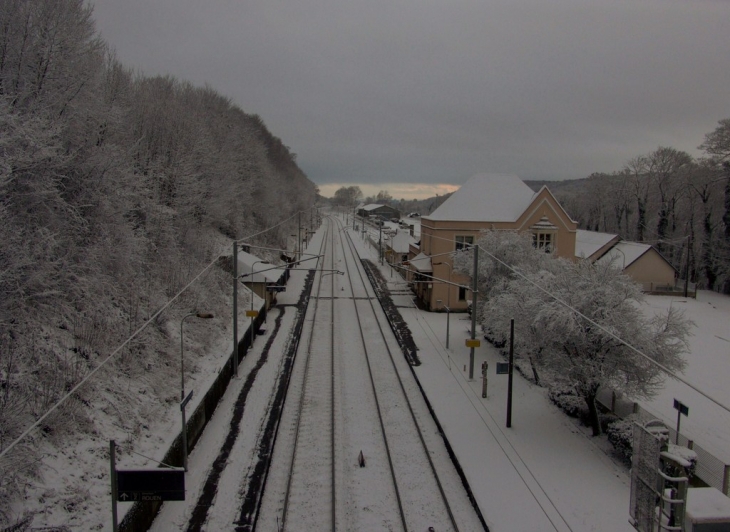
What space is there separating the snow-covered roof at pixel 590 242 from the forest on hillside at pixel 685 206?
609 centimetres

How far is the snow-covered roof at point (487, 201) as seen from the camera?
34812mm

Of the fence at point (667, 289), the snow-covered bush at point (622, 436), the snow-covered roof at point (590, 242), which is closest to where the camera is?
the snow-covered bush at point (622, 436)

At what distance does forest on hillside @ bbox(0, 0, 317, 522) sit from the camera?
10953 millimetres

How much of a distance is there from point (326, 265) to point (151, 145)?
2967cm

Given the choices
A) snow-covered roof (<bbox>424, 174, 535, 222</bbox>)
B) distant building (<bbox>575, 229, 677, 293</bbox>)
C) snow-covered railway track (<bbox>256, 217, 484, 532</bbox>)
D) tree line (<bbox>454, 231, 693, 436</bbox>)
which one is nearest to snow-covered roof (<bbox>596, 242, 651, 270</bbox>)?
distant building (<bbox>575, 229, 677, 293</bbox>)

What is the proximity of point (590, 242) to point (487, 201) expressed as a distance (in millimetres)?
26123

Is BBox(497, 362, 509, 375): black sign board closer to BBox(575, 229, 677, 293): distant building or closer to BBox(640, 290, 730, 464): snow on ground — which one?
BBox(640, 290, 730, 464): snow on ground

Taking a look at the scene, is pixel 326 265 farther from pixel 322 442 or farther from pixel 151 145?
pixel 322 442

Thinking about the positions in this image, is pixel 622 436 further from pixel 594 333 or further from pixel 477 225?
pixel 477 225

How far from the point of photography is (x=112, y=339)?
49.3 ft

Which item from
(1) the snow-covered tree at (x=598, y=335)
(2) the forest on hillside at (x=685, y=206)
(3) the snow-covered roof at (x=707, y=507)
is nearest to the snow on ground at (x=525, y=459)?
(1) the snow-covered tree at (x=598, y=335)

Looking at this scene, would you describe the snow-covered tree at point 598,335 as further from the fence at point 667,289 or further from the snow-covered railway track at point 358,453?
the fence at point 667,289

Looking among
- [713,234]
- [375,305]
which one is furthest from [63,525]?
[713,234]

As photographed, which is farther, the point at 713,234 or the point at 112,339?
the point at 713,234
